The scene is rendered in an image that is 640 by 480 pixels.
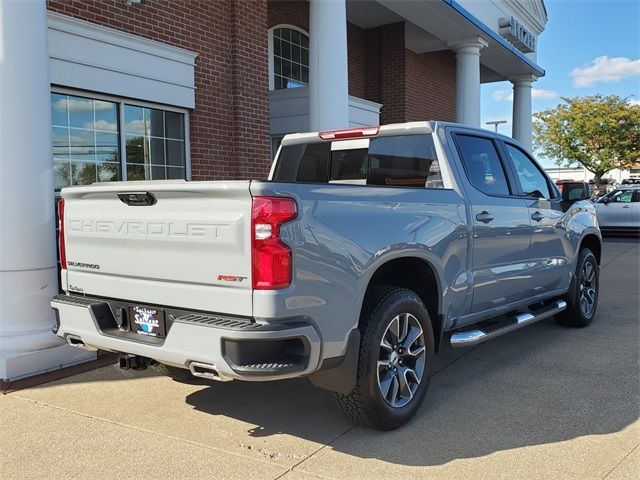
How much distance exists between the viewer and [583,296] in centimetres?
670

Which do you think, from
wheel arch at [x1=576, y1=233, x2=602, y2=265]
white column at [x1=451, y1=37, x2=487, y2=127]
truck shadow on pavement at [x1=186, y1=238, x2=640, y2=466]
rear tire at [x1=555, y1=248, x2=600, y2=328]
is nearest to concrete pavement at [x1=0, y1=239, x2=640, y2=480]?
truck shadow on pavement at [x1=186, y1=238, x2=640, y2=466]

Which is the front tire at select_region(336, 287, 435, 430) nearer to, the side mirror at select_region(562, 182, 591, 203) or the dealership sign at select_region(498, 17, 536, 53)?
the side mirror at select_region(562, 182, 591, 203)

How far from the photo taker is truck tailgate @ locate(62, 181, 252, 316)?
3.22 m

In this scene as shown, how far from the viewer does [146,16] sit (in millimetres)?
7383

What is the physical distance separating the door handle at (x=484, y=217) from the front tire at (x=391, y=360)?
99cm

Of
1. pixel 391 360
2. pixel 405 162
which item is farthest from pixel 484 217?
pixel 391 360

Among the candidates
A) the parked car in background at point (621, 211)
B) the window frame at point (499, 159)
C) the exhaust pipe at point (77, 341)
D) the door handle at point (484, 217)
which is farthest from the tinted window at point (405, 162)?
the parked car in background at point (621, 211)

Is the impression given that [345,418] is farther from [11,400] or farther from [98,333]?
[11,400]

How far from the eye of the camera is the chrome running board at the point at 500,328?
4.45 metres

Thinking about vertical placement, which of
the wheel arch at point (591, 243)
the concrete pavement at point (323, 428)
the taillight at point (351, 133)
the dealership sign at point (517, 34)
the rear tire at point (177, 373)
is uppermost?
the dealership sign at point (517, 34)

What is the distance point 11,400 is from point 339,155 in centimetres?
313

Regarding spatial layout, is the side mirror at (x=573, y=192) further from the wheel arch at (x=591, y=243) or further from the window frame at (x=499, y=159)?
the window frame at (x=499, y=159)

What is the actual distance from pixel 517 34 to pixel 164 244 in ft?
45.7

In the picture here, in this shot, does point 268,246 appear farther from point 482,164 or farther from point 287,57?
point 287,57
